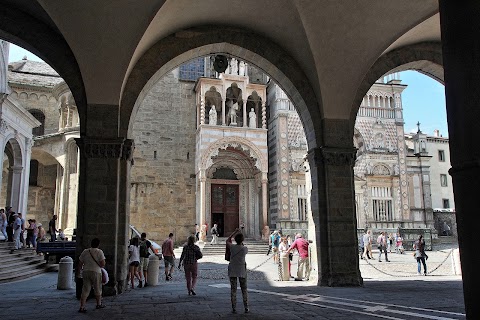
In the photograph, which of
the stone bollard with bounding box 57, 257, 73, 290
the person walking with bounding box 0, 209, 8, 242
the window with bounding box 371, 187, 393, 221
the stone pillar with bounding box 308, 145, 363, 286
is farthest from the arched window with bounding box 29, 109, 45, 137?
the stone pillar with bounding box 308, 145, 363, 286

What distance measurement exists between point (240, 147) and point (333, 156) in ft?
45.0

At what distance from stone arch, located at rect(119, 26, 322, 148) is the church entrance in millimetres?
14398

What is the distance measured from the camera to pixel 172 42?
30.9ft

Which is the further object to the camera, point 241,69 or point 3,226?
point 241,69

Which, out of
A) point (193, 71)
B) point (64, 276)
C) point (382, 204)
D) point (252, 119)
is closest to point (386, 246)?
point (382, 204)

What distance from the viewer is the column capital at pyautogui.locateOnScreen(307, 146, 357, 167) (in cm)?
955

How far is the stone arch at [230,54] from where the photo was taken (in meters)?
9.08

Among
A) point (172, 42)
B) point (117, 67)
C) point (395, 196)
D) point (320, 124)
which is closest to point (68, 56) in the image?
point (117, 67)

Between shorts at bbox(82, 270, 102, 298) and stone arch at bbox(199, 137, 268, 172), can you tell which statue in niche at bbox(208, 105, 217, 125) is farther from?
shorts at bbox(82, 270, 102, 298)

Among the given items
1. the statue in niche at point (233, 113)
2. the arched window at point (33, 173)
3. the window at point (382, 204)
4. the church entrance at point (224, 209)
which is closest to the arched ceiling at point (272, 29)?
the statue in niche at point (233, 113)

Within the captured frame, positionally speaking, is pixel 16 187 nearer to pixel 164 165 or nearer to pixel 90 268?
pixel 164 165

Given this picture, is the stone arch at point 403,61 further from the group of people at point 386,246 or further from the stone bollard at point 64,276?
the stone bollard at point 64,276

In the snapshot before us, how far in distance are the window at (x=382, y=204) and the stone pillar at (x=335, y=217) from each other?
647 inches

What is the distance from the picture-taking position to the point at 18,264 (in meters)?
12.7
